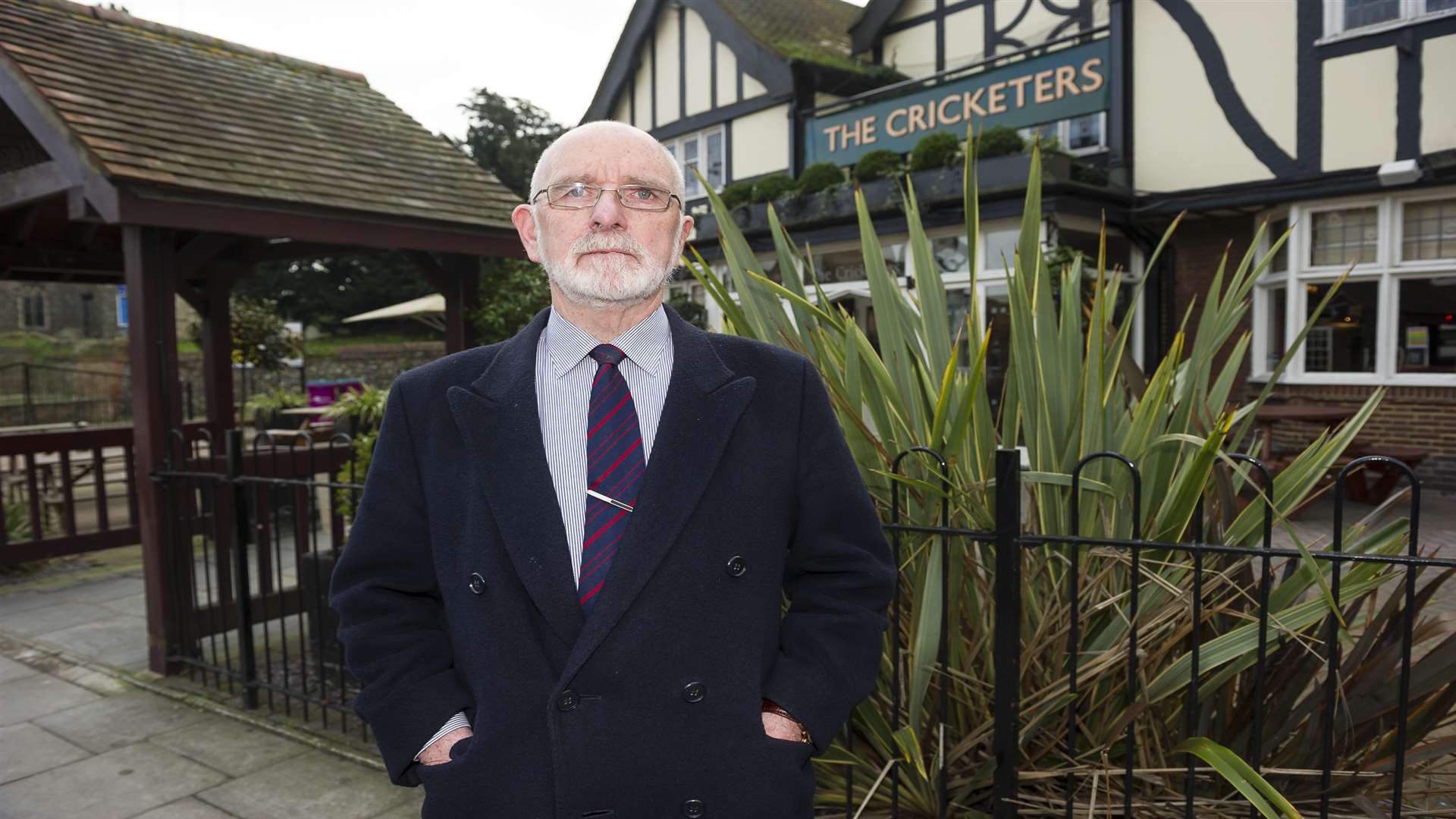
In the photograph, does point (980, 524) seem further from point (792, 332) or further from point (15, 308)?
point (15, 308)

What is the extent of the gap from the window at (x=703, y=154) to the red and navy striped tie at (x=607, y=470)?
15702 mm

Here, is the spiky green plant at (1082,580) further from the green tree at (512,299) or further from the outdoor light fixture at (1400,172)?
the green tree at (512,299)

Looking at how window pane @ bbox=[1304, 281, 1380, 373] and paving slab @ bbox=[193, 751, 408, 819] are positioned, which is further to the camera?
window pane @ bbox=[1304, 281, 1380, 373]

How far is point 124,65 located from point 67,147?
1.56m

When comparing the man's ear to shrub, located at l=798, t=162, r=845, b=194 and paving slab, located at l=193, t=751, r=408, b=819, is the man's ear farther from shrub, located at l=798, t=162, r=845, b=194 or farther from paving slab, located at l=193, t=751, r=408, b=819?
shrub, located at l=798, t=162, r=845, b=194

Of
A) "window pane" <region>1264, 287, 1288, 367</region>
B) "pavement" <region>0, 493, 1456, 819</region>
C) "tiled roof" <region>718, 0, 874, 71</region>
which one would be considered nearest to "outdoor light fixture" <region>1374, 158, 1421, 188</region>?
"window pane" <region>1264, 287, 1288, 367</region>

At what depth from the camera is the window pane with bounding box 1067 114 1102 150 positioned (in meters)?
12.4

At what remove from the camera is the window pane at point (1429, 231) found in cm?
991

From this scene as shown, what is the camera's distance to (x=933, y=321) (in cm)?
288

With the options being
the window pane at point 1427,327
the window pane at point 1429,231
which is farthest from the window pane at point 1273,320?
the window pane at point 1429,231

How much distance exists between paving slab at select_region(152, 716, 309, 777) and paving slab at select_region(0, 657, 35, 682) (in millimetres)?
1471

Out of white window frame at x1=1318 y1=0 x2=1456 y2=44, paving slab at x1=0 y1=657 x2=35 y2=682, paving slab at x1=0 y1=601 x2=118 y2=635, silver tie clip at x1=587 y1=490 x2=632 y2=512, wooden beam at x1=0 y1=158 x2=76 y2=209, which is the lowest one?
paving slab at x1=0 y1=657 x2=35 y2=682

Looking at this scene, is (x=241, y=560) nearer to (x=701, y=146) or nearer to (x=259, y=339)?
(x=701, y=146)

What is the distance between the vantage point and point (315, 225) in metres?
5.74
